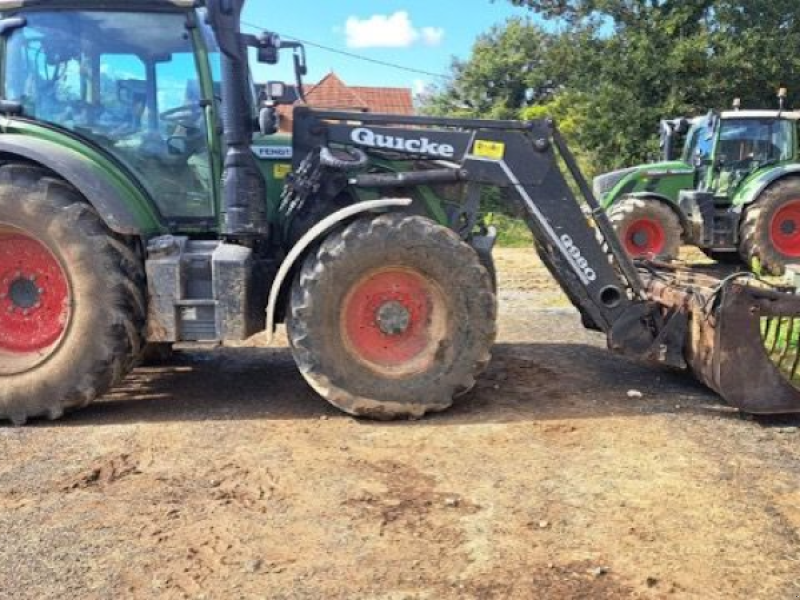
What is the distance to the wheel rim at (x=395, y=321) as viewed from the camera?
490 cm

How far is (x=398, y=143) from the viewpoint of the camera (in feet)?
17.0

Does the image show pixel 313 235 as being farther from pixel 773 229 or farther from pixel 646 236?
pixel 773 229

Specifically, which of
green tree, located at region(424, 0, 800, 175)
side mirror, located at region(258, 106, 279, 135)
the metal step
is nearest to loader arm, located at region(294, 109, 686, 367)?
side mirror, located at region(258, 106, 279, 135)

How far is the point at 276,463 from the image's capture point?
13.7 ft

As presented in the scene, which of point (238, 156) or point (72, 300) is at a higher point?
point (238, 156)

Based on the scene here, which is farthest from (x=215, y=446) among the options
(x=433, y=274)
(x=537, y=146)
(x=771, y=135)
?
(x=771, y=135)

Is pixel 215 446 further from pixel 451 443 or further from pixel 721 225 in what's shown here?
pixel 721 225

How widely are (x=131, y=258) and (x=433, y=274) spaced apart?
187 centimetres

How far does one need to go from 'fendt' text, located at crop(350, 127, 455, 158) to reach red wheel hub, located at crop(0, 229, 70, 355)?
2.10 meters

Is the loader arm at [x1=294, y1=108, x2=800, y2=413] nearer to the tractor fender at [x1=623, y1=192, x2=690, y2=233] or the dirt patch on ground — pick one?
the dirt patch on ground

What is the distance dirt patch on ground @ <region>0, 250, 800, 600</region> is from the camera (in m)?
3.02

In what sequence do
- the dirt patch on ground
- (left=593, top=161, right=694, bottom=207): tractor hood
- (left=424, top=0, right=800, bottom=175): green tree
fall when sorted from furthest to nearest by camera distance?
1. (left=424, top=0, right=800, bottom=175): green tree
2. (left=593, top=161, right=694, bottom=207): tractor hood
3. the dirt patch on ground

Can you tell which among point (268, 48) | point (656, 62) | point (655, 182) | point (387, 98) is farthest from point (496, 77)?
point (268, 48)

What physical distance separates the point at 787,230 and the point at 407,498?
1008 cm
